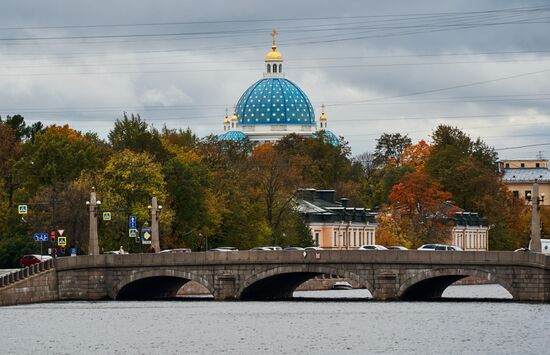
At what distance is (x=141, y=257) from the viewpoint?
12194 cm

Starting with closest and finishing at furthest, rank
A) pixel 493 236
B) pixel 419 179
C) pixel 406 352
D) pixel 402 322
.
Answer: pixel 406 352 → pixel 402 322 → pixel 419 179 → pixel 493 236

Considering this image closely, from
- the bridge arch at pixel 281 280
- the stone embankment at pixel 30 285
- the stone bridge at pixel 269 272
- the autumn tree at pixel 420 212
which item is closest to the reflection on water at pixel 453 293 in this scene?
the bridge arch at pixel 281 280

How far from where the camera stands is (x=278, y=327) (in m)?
103

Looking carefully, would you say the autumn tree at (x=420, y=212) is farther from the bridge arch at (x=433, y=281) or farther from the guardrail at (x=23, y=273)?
the guardrail at (x=23, y=273)

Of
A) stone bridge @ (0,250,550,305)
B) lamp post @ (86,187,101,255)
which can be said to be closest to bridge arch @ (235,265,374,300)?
stone bridge @ (0,250,550,305)

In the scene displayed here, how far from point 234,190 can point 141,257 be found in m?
38.7

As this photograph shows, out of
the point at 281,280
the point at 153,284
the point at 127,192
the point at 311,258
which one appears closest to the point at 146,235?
the point at 153,284

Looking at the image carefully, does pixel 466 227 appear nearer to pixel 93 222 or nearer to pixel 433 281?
pixel 433 281

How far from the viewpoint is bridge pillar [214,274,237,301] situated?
122m

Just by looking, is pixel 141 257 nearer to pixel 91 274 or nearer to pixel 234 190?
pixel 91 274

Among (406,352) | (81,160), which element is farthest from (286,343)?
(81,160)

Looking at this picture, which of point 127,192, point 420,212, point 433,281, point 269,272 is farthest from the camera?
point 420,212

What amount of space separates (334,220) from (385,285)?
229 ft

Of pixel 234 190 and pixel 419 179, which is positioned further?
pixel 419 179
